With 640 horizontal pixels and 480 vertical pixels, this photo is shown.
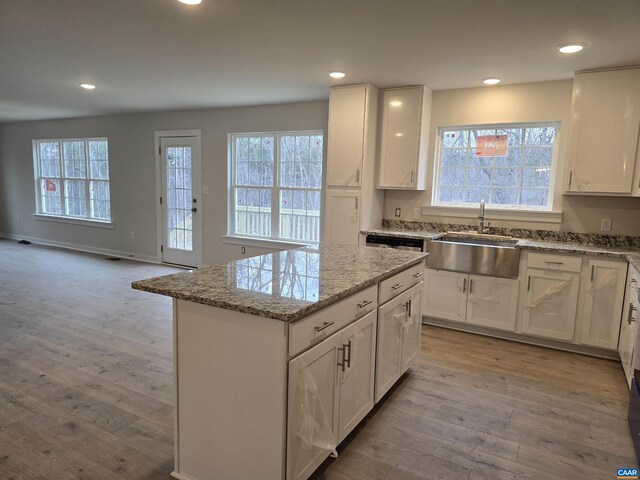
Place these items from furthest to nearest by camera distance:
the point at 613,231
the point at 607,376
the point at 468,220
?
the point at 468,220, the point at 613,231, the point at 607,376

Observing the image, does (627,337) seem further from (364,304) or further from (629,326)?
(364,304)

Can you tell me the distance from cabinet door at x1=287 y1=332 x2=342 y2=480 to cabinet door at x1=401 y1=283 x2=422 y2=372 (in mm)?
925

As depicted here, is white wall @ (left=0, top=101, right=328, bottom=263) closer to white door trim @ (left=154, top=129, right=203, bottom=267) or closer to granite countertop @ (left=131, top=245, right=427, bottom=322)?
white door trim @ (left=154, top=129, right=203, bottom=267)

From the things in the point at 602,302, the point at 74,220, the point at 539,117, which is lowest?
the point at 602,302

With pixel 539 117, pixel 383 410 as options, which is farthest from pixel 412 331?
pixel 539 117

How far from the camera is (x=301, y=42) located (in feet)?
9.75

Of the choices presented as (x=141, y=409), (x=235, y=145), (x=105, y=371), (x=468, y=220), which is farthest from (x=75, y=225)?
(x=468, y=220)

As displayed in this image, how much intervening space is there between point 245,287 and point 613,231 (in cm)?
351

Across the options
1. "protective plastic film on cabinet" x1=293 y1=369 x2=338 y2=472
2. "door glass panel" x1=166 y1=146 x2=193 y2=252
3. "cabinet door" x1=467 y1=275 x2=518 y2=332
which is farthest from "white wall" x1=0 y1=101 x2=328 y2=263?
"protective plastic film on cabinet" x1=293 y1=369 x2=338 y2=472

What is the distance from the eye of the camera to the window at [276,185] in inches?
208

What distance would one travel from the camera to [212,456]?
5.89 feet

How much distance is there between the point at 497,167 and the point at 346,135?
1573mm

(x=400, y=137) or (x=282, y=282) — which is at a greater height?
(x=400, y=137)

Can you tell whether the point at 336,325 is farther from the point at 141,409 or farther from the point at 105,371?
the point at 105,371
